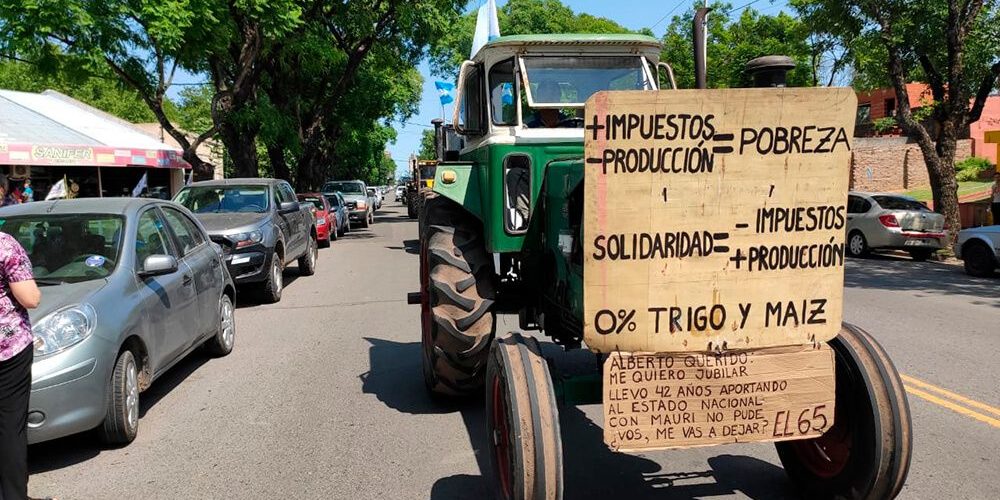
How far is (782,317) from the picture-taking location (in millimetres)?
Answer: 3402

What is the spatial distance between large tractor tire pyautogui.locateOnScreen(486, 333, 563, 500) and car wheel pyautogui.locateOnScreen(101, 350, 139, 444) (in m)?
2.85

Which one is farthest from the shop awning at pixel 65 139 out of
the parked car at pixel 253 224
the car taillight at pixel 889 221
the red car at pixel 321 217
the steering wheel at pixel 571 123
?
the car taillight at pixel 889 221

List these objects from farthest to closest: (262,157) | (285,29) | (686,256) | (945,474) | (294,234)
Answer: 1. (262,157)
2. (285,29)
3. (294,234)
4. (945,474)
5. (686,256)

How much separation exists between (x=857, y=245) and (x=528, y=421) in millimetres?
16770

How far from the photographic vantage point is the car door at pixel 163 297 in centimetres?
575

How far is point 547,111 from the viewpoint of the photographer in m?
5.45

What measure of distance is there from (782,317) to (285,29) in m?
17.9

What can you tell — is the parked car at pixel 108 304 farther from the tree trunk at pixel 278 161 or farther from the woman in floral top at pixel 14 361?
the tree trunk at pixel 278 161

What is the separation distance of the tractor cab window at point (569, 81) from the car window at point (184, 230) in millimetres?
3589

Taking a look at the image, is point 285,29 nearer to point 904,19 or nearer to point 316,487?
point 904,19

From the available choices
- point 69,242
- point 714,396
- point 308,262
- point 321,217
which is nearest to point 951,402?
point 714,396

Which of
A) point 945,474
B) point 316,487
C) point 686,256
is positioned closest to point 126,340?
point 316,487

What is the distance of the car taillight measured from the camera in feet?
54.7

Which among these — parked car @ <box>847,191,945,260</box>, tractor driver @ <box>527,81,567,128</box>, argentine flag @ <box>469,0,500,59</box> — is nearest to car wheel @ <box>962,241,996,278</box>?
parked car @ <box>847,191,945,260</box>
